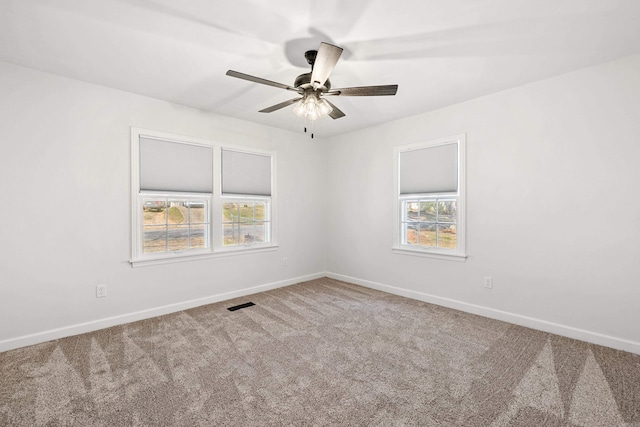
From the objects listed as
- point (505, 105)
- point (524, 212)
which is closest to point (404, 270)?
point (524, 212)

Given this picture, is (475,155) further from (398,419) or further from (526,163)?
(398,419)

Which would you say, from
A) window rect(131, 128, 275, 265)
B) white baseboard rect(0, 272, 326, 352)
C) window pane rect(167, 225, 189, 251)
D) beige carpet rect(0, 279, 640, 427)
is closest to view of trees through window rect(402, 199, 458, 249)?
beige carpet rect(0, 279, 640, 427)

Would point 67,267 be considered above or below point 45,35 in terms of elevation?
below

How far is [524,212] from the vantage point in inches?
123

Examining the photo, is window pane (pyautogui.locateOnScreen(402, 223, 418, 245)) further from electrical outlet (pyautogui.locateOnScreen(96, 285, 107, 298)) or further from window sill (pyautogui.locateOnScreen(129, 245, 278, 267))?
electrical outlet (pyautogui.locateOnScreen(96, 285, 107, 298))

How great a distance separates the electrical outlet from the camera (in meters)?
3.10

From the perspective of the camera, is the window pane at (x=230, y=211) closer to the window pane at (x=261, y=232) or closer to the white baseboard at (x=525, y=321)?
the window pane at (x=261, y=232)

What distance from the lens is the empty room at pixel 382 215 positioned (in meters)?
1.98

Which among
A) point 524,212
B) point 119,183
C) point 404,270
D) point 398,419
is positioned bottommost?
point 398,419

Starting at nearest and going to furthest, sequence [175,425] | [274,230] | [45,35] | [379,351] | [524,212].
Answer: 1. [175,425]
2. [45,35]
3. [379,351]
4. [524,212]
5. [274,230]

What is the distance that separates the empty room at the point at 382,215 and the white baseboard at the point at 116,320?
17 millimetres

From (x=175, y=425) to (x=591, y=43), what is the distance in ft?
13.3

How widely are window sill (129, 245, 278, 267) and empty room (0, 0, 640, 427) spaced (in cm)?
3

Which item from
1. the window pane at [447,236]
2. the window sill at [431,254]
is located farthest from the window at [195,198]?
the window pane at [447,236]
